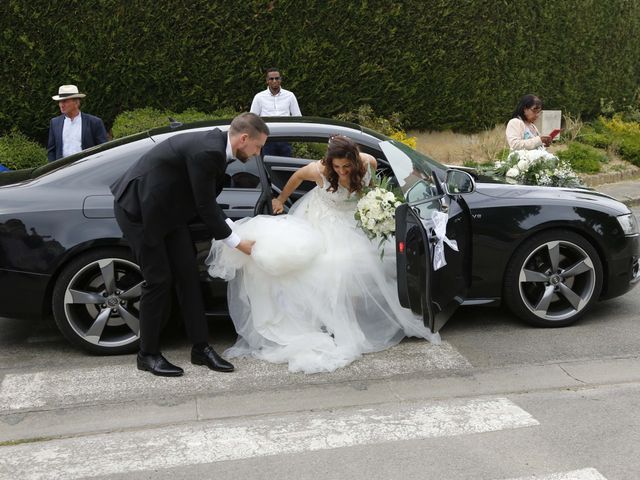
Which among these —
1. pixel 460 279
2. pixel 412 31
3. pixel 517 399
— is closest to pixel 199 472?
pixel 517 399

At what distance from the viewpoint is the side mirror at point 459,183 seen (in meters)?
5.01

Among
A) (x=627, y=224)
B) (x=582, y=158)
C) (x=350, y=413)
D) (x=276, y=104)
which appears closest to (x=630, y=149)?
(x=582, y=158)

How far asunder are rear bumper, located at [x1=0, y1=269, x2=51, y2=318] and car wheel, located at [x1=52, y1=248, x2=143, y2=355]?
0.30 feet

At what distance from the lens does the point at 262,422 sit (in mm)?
4125

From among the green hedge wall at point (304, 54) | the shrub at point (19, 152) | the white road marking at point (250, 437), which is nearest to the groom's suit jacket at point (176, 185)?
the white road marking at point (250, 437)

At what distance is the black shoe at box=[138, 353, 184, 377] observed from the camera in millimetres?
4742

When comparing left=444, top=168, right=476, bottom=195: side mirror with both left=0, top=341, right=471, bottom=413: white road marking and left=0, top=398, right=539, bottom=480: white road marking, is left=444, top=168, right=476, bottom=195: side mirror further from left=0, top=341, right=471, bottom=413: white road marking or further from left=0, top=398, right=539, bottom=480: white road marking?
left=0, top=398, right=539, bottom=480: white road marking

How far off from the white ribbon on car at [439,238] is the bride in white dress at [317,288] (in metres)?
0.53

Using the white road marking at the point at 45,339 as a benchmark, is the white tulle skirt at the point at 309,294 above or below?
above

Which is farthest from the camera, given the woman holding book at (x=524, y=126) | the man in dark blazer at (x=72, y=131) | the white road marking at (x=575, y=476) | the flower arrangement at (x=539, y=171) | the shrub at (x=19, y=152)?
the shrub at (x=19, y=152)

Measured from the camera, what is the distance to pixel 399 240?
4.53 meters

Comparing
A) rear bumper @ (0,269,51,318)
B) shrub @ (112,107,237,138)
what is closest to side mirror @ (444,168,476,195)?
rear bumper @ (0,269,51,318)

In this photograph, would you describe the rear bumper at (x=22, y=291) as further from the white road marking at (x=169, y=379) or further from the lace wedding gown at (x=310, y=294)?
the lace wedding gown at (x=310, y=294)

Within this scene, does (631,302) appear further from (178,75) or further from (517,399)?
(178,75)
